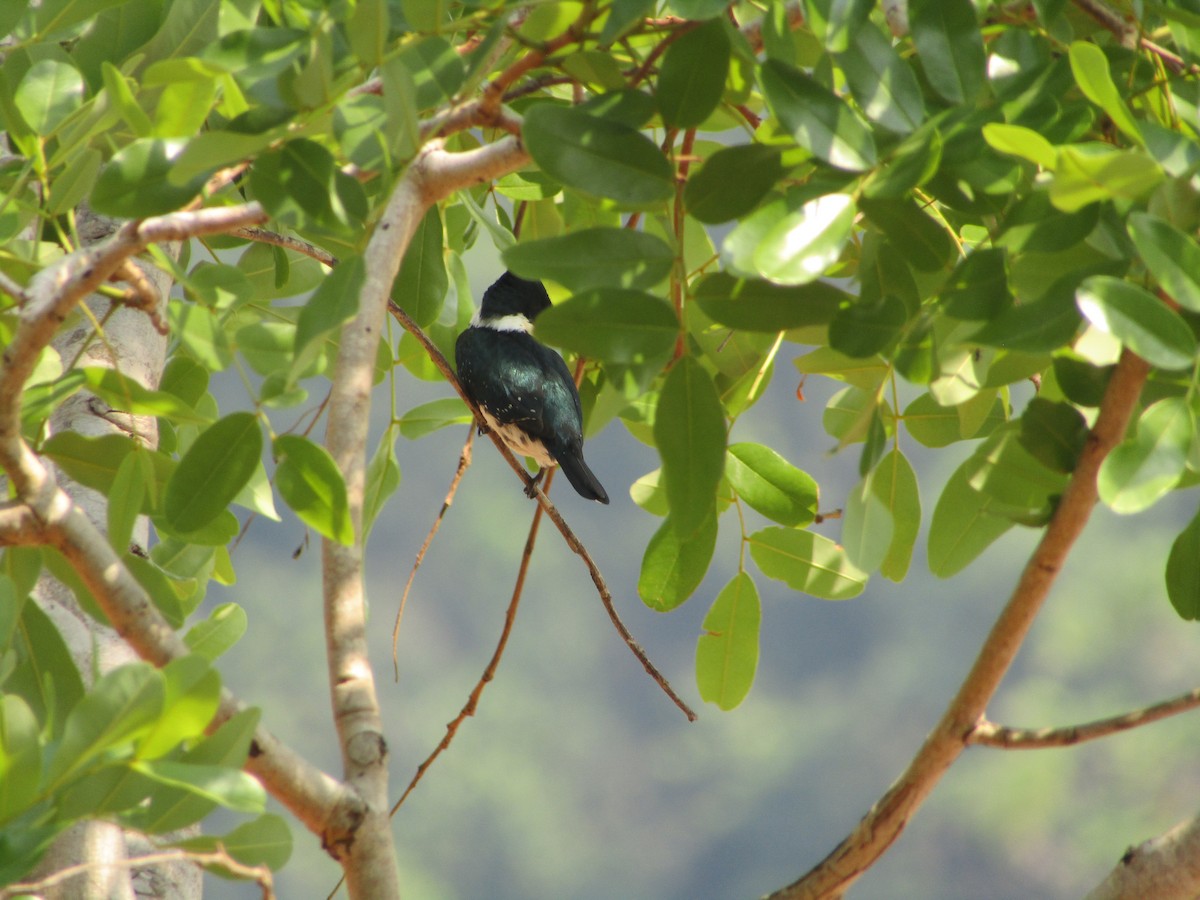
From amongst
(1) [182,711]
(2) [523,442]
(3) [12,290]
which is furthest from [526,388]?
(1) [182,711]

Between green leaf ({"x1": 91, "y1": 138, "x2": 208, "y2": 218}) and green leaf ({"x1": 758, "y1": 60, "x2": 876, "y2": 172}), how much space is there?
0.36 metres

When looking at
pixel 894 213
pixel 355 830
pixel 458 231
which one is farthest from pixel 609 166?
pixel 458 231

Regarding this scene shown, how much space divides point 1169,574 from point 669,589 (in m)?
0.46

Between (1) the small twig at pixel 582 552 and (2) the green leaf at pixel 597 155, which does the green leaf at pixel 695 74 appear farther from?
(1) the small twig at pixel 582 552

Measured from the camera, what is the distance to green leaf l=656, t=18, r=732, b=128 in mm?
806

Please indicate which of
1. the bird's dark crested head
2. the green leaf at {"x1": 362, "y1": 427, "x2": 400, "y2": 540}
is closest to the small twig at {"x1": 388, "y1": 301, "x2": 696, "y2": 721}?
the green leaf at {"x1": 362, "y1": 427, "x2": 400, "y2": 540}

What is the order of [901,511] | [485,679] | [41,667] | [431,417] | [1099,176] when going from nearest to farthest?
[1099,176] < [41,667] < [901,511] < [485,679] < [431,417]

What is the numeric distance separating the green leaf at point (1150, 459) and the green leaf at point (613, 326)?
0.94 feet

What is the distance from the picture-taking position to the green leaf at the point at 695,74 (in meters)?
0.81

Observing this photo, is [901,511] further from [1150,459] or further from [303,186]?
[303,186]

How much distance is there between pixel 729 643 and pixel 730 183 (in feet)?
2.08

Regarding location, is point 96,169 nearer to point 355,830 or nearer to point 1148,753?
point 355,830

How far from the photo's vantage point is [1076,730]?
85 centimetres

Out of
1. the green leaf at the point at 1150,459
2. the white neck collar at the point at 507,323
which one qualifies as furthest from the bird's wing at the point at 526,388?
the green leaf at the point at 1150,459
